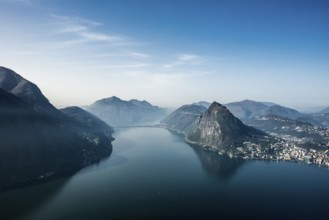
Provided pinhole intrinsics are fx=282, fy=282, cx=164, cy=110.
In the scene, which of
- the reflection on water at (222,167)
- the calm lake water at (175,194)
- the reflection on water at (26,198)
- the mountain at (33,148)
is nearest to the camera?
the reflection on water at (26,198)

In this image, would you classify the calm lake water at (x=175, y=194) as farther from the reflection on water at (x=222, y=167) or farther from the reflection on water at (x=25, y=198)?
the reflection on water at (x=222, y=167)

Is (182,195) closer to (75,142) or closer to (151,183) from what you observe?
(151,183)

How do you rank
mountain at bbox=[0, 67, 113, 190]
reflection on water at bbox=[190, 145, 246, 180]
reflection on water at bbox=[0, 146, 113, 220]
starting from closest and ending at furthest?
reflection on water at bbox=[0, 146, 113, 220] → mountain at bbox=[0, 67, 113, 190] → reflection on water at bbox=[190, 145, 246, 180]

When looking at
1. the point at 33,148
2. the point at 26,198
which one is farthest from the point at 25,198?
the point at 33,148

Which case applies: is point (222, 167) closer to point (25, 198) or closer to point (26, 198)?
point (26, 198)

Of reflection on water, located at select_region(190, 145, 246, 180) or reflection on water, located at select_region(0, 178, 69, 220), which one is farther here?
reflection on water, located at select_region(190, 145, 246, 180)

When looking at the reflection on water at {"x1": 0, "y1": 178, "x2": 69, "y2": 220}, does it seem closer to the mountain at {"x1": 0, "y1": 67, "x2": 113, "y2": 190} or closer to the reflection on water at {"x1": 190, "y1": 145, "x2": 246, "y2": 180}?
the mountain at {"x1": 0, "y1": 67, "x2": 113, "y2": 190}

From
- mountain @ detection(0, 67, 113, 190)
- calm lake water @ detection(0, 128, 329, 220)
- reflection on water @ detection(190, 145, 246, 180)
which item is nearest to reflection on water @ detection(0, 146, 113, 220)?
calm lake water @ detection(0, 128, 329, 220)

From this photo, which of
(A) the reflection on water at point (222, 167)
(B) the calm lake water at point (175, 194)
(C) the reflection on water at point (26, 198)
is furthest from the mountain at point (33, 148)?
(A) the reflection on water at point (222, 167)

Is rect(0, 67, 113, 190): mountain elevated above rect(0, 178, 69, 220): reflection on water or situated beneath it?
elevated above
